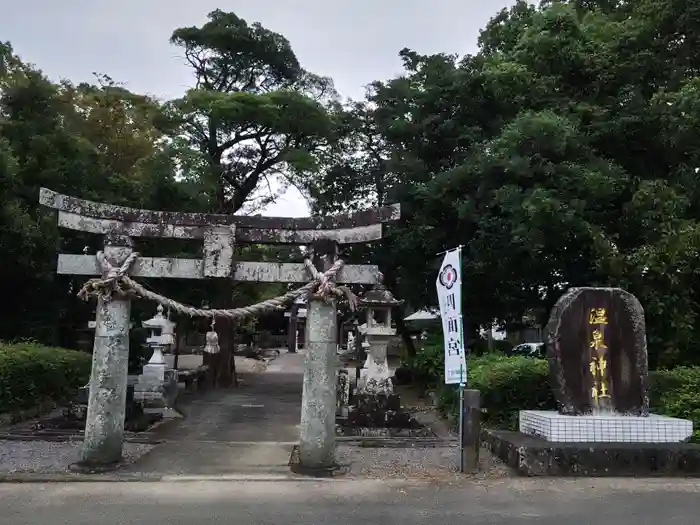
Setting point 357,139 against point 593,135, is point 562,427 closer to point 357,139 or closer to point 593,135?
point 593,135

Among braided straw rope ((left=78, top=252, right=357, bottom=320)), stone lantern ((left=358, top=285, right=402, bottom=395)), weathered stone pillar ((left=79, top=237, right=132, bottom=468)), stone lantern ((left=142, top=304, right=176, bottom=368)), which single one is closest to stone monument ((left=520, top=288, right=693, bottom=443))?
braided straw rope ((left=78, top=252, right=357, bottom=320))

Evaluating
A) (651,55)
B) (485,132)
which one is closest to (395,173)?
(485,132)

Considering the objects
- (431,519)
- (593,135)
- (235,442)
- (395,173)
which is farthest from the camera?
(395,173)

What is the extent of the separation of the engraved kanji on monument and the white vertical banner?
1.76 meters

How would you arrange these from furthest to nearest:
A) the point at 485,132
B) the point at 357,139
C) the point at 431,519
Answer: the point at 357,139
the point at 485,132
the point at 431,519

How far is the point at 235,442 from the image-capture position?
1182 cm

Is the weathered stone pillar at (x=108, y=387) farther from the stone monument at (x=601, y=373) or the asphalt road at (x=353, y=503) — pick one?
the stone monument at (x=601, y=373)

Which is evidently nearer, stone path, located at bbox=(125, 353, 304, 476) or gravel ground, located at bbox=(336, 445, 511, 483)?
gravel ground, located at bbox=(336, 445, 511, 483)

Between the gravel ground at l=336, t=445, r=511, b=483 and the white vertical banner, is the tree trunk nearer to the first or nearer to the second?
the gravel ground at l=336, t=445, r=511, b=483

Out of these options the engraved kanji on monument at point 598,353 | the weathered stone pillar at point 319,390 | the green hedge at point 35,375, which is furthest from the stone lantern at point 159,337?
the engraved kanji on monument at point 598,353

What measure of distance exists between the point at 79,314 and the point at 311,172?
9.25 meters

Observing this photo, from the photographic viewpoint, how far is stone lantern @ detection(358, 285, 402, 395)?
532 inches

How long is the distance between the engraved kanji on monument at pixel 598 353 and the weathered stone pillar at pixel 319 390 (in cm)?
382

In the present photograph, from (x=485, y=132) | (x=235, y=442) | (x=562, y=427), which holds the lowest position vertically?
(x=235, y=442)
